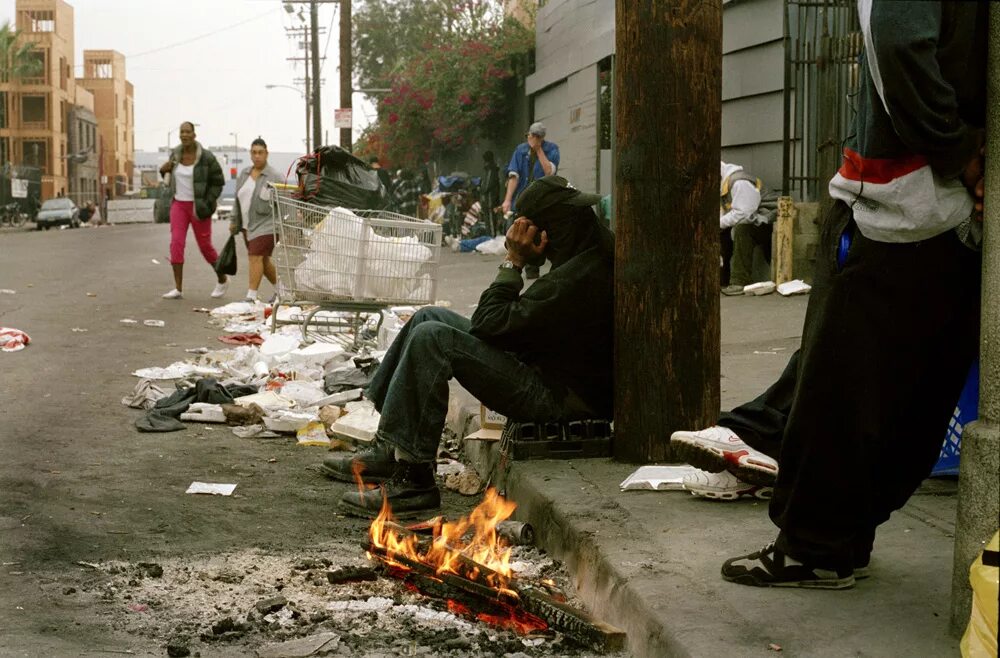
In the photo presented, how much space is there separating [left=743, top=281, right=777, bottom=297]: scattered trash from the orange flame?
7.23m

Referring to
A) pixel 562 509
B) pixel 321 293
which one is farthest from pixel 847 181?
pixel 321 293

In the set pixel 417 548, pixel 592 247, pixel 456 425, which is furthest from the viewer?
pixel 456 425

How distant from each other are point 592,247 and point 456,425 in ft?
7.22

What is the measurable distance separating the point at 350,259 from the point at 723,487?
4627mm

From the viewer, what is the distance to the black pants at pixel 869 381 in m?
2.97

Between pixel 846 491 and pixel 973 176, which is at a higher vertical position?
pixel 973 176

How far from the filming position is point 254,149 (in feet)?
42.2

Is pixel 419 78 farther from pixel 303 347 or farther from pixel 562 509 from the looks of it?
pixel 562 509

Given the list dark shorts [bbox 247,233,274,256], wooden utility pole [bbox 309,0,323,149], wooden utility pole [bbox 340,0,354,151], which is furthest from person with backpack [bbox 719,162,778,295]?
wooden utility pole [bbox 309,0,323,149]

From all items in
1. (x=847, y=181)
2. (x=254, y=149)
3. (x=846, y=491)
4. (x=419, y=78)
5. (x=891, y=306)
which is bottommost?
(x=846, y=491)

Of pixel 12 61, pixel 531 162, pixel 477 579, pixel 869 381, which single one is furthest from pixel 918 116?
pixel 12 61

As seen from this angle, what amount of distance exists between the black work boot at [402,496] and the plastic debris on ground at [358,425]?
1130 millimetres

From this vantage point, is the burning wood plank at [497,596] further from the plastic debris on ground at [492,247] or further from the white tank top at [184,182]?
the plastic debris on ground at [492,247]

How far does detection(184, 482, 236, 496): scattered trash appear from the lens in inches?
211
